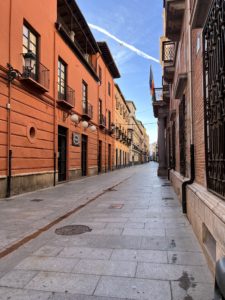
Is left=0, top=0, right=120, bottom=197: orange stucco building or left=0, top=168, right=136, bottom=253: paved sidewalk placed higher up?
left=0, top=0, right=120, bottom=197: orange stucco building

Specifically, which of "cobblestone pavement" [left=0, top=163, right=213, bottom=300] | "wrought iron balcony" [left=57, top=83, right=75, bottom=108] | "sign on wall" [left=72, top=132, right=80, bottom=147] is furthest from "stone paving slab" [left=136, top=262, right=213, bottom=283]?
"sign on wall" [left=72, top=132, right=80, bottom=147]

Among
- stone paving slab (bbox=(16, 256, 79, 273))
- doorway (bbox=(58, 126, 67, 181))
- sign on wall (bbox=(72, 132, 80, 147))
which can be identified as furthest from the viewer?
sign on wall (bbox=(72, 132, 80, 147))

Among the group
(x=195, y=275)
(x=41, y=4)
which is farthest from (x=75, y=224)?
(x=41, y=4)

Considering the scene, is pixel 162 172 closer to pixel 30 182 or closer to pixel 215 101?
pixel 30 182

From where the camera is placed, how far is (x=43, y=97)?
13.8 m

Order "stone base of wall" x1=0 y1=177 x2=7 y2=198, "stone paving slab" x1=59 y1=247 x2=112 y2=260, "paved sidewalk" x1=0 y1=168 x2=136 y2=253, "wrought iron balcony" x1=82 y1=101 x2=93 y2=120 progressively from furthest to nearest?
"wrought iron balcony" x1=82 y1=101 x2=93 y2=120, "stone base of wall" x1=0 y1=177 x2=7 y2=198, "paved sidewalk" x1=0 y1=168 x2=136 y2=253, "stone paving slab" x1=59 y1=247 x2=112 y2=260

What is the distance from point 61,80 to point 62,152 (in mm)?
3962

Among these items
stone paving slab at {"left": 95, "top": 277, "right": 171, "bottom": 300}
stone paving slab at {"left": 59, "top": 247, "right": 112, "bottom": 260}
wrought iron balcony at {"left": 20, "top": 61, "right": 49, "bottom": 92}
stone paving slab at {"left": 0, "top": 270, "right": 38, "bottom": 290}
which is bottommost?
stone paving slab at {"left": 0, "top": 270, "right": 38, "bottom": 290}

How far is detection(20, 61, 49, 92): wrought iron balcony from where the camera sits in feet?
38.0

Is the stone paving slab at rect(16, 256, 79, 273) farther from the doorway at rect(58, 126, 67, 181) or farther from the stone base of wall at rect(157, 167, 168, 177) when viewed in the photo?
the stone base of wall at rect(157, 167, 168, 177)

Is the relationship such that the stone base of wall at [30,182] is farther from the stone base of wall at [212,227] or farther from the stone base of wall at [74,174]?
the stone base of wall at [212,227]

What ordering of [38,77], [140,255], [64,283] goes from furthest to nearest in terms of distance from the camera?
[38,77] < [140,255] < [64,283]

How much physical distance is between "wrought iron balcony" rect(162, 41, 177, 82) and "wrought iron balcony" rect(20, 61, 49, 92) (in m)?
5.63

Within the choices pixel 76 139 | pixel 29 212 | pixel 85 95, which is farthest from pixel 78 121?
pixel 29 212
